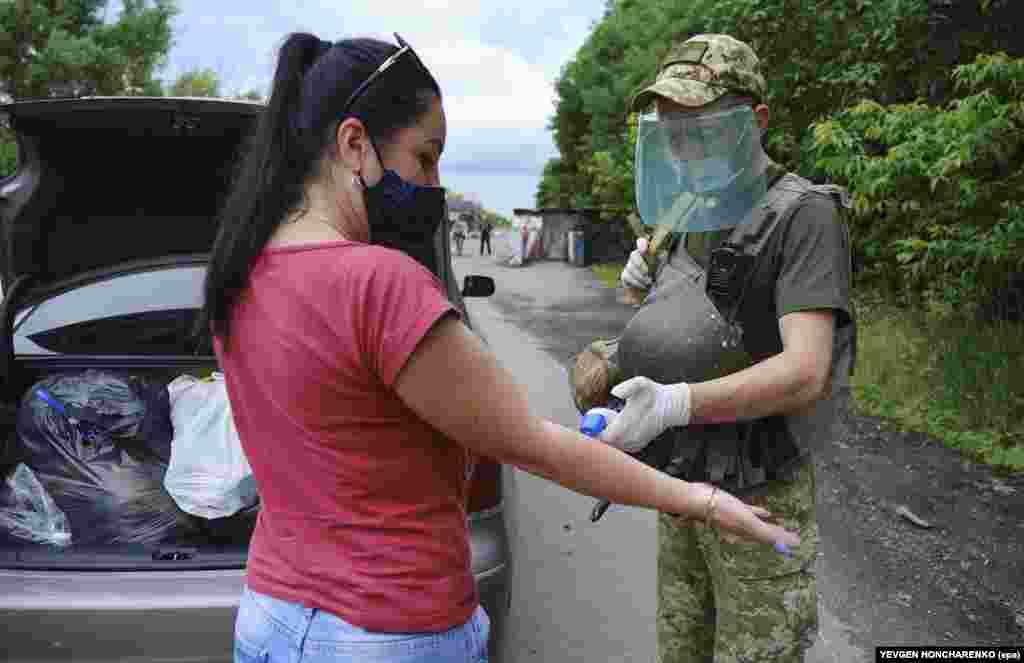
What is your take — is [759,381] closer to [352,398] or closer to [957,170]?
[352,398]

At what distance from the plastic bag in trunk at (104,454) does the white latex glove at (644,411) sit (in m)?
1.77

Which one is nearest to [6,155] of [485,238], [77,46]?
[77,46]

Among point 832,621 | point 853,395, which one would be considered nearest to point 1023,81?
point 853,395

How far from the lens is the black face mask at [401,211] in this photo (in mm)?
1351

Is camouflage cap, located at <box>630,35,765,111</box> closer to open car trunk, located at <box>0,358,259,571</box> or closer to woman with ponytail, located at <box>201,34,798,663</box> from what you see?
woman with ponytail, located at <box>201,34,798,663</box>

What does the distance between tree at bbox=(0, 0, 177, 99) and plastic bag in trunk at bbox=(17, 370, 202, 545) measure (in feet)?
51.1

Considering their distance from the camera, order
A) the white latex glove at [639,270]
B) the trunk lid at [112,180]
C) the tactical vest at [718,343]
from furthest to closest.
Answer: the trunk lid at [112,180] → the white latex glove at [639,270] → the tactical vest at [718,343]

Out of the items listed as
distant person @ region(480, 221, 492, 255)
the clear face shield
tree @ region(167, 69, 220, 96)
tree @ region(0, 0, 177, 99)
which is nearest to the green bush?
tree @ region(0, 0, 177, 99)

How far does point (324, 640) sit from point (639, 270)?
4.51 feet

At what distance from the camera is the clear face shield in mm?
1959

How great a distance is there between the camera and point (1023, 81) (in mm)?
4812

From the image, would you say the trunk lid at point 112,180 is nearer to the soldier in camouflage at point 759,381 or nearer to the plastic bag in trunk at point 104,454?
the plastic bag in trunk at point 104,454

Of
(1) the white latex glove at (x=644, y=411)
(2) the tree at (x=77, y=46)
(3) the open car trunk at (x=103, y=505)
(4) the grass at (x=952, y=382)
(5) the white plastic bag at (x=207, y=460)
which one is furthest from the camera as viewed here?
(2) the tree at (x=77, y=46)

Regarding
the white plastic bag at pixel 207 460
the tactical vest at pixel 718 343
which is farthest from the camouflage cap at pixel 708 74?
the white plastic bag at pixel 207 460
